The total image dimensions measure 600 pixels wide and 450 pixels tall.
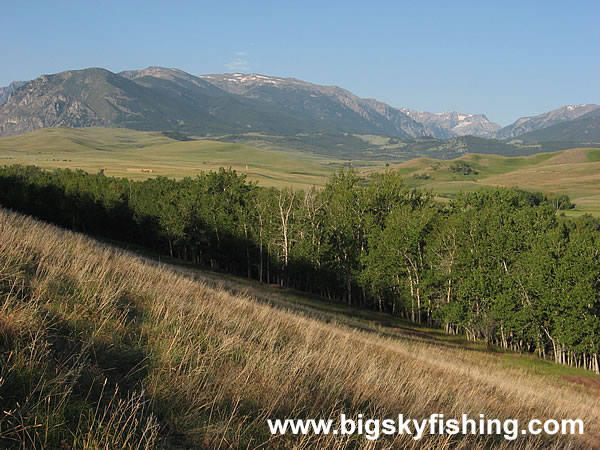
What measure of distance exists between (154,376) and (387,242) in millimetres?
63546

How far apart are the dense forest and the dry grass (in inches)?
1848

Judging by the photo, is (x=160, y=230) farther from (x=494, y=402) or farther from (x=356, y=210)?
(x=494, y=402)

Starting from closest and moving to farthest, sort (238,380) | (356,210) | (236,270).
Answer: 1. (238,380)
2. (356,210)
3. (236,270)

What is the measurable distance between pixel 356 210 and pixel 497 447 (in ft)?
239

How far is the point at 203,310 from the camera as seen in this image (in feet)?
34.1

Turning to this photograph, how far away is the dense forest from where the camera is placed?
171ft

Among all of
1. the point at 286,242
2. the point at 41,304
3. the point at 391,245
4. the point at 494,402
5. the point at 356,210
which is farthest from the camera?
the point at 356,210

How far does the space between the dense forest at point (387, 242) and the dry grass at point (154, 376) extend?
46.9 m

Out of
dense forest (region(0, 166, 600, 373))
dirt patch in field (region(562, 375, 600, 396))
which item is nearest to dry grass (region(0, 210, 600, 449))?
dirt patch in field (region(562, 375, 600, 396))

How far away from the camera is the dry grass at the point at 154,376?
17.7ft

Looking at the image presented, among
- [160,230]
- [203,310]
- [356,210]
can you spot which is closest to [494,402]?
[203,310]

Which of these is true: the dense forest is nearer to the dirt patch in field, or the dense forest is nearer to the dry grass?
the dirt patch in field

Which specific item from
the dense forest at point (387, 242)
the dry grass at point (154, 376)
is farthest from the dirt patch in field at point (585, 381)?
the dry grass at point (154, 376)

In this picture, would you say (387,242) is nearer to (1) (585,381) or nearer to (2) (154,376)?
(1) (585,381)
